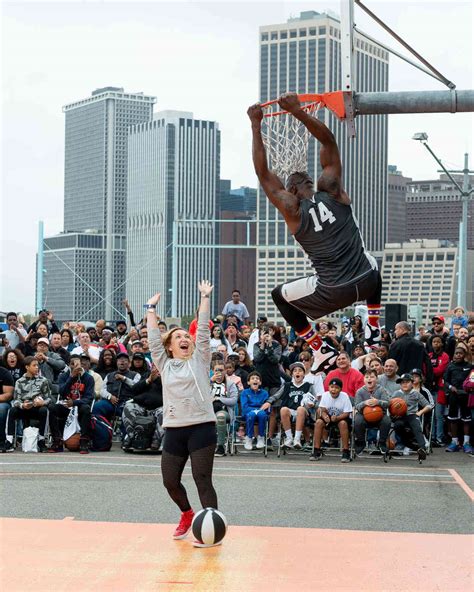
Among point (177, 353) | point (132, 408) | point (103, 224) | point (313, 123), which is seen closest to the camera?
point (313, 123)

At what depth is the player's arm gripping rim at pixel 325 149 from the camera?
5.07 m

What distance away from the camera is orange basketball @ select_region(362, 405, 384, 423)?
13172 millimetres

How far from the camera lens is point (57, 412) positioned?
13688 millimetres

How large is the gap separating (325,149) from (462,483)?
7173mm

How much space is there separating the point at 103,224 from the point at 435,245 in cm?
15295

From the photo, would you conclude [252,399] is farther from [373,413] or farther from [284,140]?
[284,140]

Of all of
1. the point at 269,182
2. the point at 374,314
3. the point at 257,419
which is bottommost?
the point at 257,419

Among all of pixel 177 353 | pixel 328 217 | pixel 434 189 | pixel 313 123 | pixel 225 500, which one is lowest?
pixel 225 500

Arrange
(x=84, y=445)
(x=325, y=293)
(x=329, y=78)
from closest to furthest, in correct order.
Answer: (x=325, y=293), (x=329, y=78), (x=84, y=445)

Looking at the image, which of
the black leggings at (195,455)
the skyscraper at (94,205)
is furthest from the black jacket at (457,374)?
the skyscraper at (94,205)

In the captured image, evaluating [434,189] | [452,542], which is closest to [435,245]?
[452,542]

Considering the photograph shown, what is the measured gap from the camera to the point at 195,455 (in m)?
7.98

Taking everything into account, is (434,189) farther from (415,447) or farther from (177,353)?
(177,353)

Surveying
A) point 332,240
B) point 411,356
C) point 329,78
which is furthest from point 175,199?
point 332,240
